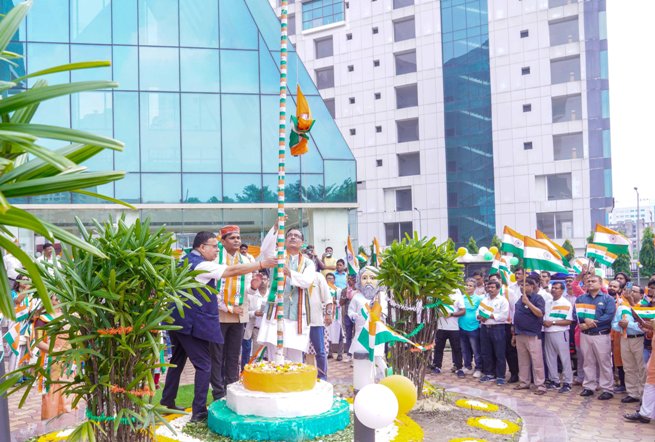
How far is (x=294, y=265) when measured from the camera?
8016mm

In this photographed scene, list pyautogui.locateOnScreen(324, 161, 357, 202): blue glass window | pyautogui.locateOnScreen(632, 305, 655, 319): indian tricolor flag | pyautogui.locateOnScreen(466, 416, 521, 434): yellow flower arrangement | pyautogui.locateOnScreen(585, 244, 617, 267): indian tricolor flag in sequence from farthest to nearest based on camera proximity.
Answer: pyautogui.locateOnScreen(324, 161, 357, 202): blue glass window, pyautogui.locateOnScreen(585, 244, 617, 267): indian tricolor flag, pyautogui.locateOnScreen(632, 305, 655, 319): indian tricolor flag, pyautogui.locateOnScreen(466, 416, 521, 434): yellow flower arrangement

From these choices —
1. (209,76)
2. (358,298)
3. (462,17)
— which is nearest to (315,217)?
(209,76)

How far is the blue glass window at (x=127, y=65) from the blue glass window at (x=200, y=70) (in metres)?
1.54

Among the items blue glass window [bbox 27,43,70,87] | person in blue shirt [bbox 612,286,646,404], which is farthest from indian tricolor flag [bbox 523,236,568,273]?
blue glass window [bbox 27,43,70,87]

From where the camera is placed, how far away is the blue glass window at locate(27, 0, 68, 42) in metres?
20.8

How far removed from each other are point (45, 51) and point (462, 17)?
29237 mm

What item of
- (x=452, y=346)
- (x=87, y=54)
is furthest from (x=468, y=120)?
(x=452, y=346)

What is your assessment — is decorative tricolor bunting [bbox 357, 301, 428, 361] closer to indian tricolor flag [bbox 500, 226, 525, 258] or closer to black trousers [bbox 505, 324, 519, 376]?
black trousers [bbox 505, 324, 519, 376]

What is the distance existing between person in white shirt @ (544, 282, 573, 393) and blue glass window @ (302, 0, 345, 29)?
40208 mm

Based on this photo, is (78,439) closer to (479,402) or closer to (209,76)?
(479,402)

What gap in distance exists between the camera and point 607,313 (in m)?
9.58

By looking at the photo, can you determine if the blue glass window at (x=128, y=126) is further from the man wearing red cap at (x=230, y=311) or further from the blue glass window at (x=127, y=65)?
the man wearing red cap at (x=230, y=311)

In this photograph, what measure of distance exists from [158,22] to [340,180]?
832 cm

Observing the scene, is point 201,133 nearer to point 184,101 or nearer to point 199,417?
point 184,101
